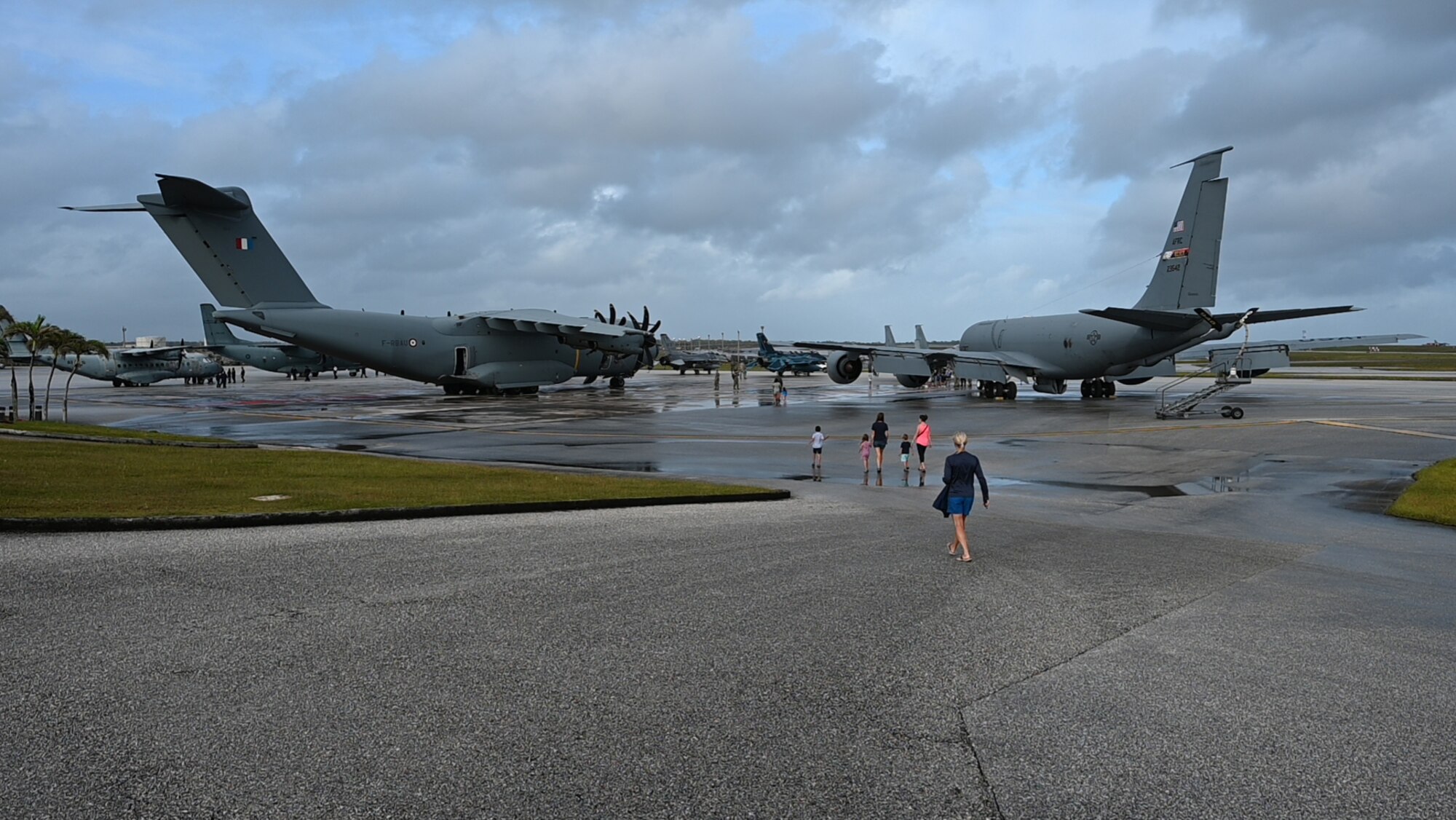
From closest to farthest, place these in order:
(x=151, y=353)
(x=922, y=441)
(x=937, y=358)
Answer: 1. (x=922, y=441)
2. (x=937, y=358)
3. (x=151, y=353)

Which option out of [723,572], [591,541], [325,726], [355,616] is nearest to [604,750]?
[325,726]

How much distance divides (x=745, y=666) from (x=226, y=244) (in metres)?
40.1

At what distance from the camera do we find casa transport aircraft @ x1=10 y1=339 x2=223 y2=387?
67812 mm

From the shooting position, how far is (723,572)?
9.76 meters

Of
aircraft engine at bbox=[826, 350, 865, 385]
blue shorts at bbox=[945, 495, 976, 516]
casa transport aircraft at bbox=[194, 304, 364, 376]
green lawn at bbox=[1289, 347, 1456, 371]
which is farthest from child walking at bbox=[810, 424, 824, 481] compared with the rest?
green lawn at bbox=[1289, 347, 1456, 371]

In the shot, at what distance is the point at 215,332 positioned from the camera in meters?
71.2

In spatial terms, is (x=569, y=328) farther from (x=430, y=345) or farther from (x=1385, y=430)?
(x=1385, y=430)

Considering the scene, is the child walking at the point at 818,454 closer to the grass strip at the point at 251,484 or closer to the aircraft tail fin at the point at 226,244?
the grass strip at the point at 251,484

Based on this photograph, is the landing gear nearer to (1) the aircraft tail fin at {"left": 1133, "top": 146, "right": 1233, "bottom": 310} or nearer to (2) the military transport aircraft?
(1) the aircraft tail fin at {"left": 1133, "top": 146, "right": 1233, "bottom": 310}

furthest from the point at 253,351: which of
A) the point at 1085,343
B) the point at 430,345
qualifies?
the point at 1085,343

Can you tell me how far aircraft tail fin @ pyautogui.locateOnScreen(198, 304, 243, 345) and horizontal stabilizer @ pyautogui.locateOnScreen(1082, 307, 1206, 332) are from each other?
6237 centimetres

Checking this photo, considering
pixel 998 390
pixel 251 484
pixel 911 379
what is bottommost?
pixel 251 484

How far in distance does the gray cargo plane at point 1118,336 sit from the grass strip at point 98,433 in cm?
2591

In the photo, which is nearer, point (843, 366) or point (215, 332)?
point (843, 366)
